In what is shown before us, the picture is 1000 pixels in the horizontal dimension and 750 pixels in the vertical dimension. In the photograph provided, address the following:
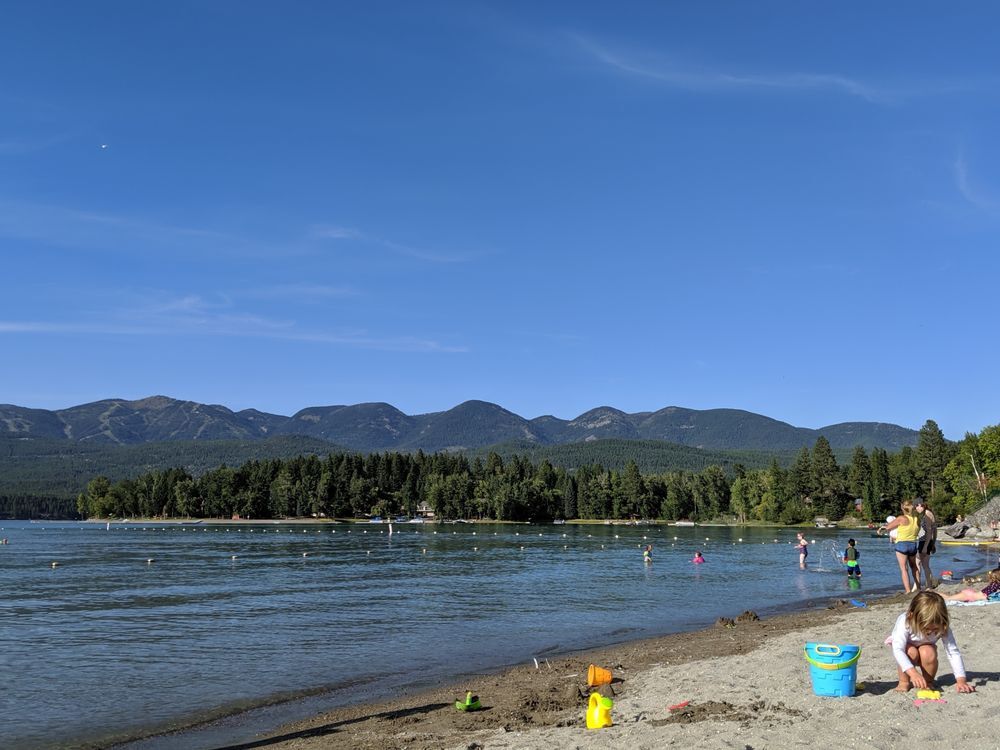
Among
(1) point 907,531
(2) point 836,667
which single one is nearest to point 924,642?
(2) point 836,667

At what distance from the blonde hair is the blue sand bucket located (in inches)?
43.0

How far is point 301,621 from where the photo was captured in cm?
3216

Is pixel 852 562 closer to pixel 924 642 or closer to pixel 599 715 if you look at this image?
pixel 924 642

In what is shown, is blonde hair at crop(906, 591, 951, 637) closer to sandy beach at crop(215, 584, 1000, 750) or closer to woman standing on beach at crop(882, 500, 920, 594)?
sandy beach at crop(215, 584, 1000, 750)

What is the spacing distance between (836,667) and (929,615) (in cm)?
176

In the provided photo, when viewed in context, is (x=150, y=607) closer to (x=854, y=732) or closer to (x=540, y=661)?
(x=540, y=661)

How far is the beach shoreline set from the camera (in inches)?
480

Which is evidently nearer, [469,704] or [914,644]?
[914,644]

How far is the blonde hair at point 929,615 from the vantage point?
Result: 11.7 metres

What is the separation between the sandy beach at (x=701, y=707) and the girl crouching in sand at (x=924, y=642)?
30 cm

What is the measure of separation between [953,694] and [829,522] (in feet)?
544

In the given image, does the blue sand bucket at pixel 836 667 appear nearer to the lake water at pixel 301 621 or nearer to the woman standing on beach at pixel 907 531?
the lake water at pixel 301 621

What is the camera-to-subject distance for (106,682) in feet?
69.6

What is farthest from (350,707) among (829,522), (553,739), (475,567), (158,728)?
(829,522)
